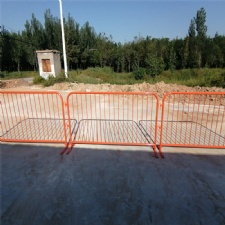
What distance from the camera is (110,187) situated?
3.63 metres

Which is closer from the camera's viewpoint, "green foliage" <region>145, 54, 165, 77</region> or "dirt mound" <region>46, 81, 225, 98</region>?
"dirt mound" <region>46, 81, 225, 98</region>

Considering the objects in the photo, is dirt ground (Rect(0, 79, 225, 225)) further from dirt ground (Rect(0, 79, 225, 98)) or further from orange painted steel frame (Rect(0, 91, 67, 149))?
dirt ground (Rect(0, 79, 225, 98))

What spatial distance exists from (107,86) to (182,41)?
24.1 m

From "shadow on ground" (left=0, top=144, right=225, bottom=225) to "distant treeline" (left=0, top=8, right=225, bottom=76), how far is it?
21873 mm

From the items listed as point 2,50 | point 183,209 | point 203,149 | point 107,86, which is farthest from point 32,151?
point 2,50

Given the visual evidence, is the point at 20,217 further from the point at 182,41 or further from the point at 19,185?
the point at 182,41

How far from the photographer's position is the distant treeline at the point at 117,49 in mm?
29750

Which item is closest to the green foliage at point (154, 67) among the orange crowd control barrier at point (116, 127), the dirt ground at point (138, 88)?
the dirt ground at point (138, 88)

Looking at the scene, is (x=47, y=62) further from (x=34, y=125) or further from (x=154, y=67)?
(x=154, y=67)

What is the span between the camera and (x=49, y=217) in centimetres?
297

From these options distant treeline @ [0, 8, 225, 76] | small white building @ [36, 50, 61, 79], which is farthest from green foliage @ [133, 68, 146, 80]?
small white building @ [36, 50, 61, 79]

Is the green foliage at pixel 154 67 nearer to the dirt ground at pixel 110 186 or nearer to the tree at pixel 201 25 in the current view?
the tree at pixel 201 25

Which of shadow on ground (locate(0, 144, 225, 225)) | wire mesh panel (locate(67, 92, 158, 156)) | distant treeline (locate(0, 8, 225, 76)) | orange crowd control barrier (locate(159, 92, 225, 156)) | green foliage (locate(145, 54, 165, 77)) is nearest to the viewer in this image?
shadow on ground (locate(0, 144, 225, 225))

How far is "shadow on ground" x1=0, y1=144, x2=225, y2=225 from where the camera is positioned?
2.99 metres
